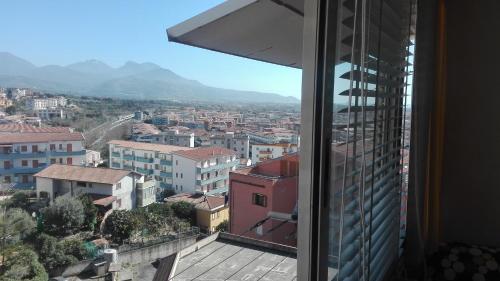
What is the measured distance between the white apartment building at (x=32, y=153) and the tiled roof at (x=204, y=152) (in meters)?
0.54

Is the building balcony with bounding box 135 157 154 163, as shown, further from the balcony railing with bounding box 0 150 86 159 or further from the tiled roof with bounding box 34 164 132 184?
the balcony railing with bounding box 0 150 86 159

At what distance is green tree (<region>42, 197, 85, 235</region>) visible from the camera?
1.02m

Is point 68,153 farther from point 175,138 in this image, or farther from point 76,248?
point 175,138

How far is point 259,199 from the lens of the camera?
2.71 metres

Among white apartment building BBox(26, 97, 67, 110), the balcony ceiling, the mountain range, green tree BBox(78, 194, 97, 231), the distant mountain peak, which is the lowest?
green tree BBox(78, 194, 97, 231)

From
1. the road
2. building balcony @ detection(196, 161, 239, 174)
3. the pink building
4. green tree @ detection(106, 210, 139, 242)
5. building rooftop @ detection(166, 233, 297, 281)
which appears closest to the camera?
the road

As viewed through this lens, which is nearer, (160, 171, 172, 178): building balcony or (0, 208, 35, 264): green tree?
(0, 208, 35, 264): green tree

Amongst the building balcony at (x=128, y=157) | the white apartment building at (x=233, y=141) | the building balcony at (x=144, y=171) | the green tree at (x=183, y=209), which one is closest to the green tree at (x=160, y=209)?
the green tree at (x=183, y=209)

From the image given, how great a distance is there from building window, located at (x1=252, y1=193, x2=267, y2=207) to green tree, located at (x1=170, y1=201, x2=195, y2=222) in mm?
1012

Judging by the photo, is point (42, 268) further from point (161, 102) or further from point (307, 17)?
point (307, 17)

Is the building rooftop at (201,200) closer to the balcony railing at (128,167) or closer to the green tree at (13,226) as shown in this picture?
the balcony railing at (128,167)

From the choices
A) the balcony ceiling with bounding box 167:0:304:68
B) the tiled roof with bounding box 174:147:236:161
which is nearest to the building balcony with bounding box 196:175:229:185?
the tiled roof with bounding box 174:147:236:161

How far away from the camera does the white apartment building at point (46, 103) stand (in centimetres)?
96

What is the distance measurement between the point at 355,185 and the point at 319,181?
225 mm
